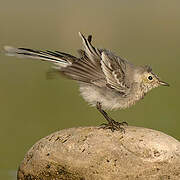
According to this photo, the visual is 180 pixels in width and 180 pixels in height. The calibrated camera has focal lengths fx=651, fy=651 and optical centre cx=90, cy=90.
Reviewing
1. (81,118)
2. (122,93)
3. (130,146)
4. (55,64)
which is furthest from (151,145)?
(81,118)

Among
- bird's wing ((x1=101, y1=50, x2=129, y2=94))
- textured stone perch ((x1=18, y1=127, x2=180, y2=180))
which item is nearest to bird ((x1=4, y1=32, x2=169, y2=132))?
bird's wing ((x1=101, y1=50, x2=129, y2=94))

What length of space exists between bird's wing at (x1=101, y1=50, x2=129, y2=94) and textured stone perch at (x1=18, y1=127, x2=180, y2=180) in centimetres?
75

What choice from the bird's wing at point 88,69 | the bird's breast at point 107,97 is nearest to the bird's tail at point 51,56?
the bird's wing at point 88,69

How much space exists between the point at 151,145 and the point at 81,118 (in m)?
5.99

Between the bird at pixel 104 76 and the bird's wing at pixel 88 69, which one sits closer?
the bird's wing at pixel 88 69

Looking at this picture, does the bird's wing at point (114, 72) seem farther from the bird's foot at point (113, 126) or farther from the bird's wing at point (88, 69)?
the bird's foot at point (113, 126)

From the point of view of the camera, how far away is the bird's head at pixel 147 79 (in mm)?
11031

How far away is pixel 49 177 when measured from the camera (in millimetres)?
10664

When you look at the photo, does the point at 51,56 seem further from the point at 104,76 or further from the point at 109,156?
the point at 109,156

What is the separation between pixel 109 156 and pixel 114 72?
57.5 inches

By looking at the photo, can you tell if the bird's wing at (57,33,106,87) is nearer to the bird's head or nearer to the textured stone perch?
the bird's head

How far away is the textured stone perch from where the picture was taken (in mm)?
10289

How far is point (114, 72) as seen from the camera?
10.9 metres

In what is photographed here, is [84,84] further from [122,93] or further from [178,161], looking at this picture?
[178,161]
